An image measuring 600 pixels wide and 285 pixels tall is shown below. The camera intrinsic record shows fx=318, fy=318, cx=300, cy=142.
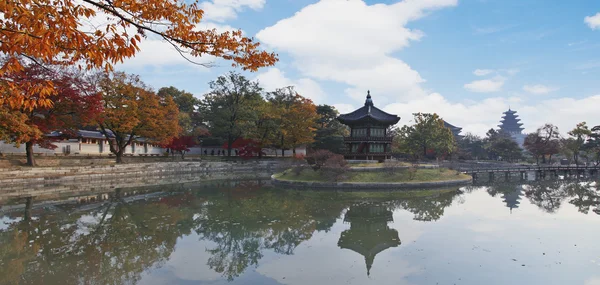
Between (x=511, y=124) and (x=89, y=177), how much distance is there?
13897 centimetres

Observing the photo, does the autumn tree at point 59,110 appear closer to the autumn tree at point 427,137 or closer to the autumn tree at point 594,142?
the autumn tree at point 427,137

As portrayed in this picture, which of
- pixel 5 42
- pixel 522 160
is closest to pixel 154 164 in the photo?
pixel 5 42

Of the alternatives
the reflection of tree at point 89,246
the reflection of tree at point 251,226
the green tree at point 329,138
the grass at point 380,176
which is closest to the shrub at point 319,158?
the grass at point 380,176

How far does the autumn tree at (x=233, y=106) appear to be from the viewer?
47.0m

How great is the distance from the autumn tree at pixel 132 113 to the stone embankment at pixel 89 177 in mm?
2725

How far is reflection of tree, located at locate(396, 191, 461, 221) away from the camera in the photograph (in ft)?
53.1

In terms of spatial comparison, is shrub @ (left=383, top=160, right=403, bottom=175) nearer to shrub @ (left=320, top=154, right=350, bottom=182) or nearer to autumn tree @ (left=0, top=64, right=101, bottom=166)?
shrub @ (left=320, top=154, right=350, bottom=182)

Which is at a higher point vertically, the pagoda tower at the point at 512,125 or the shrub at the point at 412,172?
the pagoda tower at the point at 512,125

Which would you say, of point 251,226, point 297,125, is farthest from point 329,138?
point 251,226

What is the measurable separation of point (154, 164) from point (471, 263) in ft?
120

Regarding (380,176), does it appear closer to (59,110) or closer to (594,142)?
(59,110)

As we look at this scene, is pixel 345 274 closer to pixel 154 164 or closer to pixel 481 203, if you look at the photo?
pixel 481 203

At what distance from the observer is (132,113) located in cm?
3241

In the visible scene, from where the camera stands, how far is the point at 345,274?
828 centimetres
